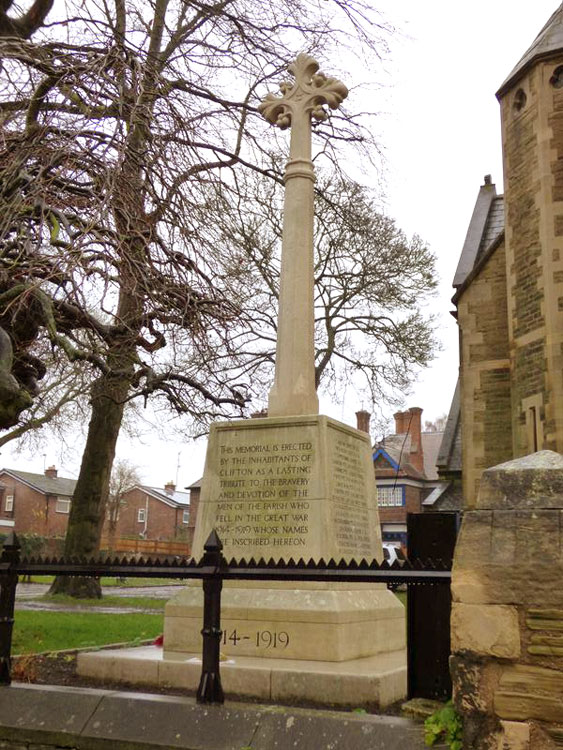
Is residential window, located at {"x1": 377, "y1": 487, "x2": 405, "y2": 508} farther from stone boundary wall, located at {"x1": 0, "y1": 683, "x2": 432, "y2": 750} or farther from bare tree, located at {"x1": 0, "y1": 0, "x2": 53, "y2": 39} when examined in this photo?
stone boundary wall, located at {"x1": 0, "y1": 683, "x2": 432, "y2": 750}

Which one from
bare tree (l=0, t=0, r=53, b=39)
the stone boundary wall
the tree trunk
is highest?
bare tree (l=0, t=0, r=53, b=39)

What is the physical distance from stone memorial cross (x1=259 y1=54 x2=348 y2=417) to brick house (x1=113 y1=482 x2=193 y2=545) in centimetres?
5791

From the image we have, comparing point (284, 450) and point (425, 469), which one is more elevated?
point (425, 469)

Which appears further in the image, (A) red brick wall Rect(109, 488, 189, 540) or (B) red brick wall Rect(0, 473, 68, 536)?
(A) red brick wall Rect(109, 488, 189, 540)

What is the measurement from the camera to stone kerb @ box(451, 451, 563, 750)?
301 centimetres

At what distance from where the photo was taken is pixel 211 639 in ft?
13.2

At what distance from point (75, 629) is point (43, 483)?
169ft

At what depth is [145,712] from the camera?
3908 millimetres

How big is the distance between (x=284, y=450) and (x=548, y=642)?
11.7 feet

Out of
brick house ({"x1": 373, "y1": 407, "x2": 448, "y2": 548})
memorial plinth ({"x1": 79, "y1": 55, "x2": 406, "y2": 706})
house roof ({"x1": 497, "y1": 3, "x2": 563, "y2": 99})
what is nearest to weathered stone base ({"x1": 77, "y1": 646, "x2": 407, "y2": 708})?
memorial plinth ({"x1": 79, "y1": 55, "x2": 406, "y2": 706})

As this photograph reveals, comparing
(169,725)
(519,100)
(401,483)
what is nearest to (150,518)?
(401,483)

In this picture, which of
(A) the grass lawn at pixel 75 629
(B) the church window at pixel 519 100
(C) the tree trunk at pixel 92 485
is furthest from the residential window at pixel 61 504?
(B) the church window at pixel 519 100

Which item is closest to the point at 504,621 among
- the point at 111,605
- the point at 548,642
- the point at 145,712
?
the point at 548,642

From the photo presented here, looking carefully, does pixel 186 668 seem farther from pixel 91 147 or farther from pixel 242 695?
pixel 91 147
